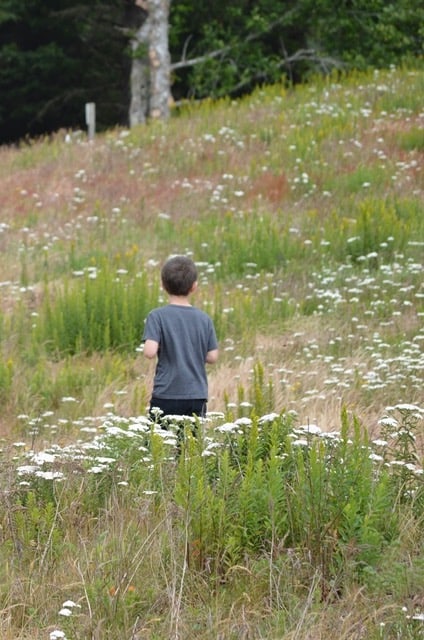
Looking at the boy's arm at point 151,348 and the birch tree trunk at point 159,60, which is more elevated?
the birch tree trunk at point 159,60

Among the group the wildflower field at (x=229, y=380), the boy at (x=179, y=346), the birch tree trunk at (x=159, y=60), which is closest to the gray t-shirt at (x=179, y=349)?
the boy at (x=179, y=346)

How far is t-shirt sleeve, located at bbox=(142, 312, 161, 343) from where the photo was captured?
659 cm

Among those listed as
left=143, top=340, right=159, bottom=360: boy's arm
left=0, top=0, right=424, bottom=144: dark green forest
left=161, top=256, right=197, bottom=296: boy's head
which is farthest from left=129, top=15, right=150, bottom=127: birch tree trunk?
left=143, top=340, right=159, bottom=360: boy's arm

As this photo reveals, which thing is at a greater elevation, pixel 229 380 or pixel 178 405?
pixel 178 405

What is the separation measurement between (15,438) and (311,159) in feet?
35.9

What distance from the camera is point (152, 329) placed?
6.60m

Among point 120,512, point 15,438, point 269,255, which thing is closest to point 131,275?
point 269,255

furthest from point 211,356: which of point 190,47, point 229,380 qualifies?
point 190,47

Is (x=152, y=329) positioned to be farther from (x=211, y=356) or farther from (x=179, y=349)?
(x=211, y=356)

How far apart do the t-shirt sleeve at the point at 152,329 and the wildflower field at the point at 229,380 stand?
519mm

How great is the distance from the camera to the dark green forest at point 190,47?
25.7 metres

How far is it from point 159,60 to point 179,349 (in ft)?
58.8

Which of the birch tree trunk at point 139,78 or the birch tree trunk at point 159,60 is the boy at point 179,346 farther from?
the birch tree trunk at point 139,78

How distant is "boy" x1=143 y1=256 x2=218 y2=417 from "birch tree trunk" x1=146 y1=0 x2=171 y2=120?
17255mm
